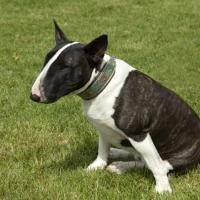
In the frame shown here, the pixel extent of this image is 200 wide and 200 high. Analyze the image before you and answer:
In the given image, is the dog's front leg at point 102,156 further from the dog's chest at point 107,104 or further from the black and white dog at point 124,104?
the dog's chest at point 107,104

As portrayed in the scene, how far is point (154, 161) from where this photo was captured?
564 centimetres

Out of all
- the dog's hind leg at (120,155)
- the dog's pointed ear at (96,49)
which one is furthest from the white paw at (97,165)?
the dog's pointed ear at (96,49)

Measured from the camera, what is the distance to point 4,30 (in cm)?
1512

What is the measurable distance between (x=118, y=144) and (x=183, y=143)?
716 mm

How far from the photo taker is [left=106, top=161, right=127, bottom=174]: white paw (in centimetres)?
616

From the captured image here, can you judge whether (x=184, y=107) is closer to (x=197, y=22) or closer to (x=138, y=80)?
(x=138, y=80)

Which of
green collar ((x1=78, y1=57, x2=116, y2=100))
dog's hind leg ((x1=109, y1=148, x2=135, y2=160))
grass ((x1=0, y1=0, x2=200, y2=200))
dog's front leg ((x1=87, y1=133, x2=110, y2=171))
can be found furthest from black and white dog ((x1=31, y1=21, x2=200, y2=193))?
dog's hind leg ((x1=109, y1=148, x2=135, y2=160))

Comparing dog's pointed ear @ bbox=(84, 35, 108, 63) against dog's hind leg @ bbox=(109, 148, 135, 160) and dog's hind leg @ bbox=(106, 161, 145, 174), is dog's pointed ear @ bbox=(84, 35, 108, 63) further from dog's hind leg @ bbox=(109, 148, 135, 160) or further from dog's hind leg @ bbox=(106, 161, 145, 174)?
dog's hind leg @ bbox=(109, 148, 135, 160)

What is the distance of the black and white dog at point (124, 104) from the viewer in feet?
17.1

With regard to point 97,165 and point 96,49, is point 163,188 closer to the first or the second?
point 97,165

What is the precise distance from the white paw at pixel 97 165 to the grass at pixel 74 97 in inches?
5.9

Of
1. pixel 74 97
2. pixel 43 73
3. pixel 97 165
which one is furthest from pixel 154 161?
pixel 74 97

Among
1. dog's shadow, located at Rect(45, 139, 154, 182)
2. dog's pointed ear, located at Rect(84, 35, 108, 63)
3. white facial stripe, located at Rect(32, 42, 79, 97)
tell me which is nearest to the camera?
white facial stripe, located at Rect(32, 42, 79, 97)

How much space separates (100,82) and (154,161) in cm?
102
